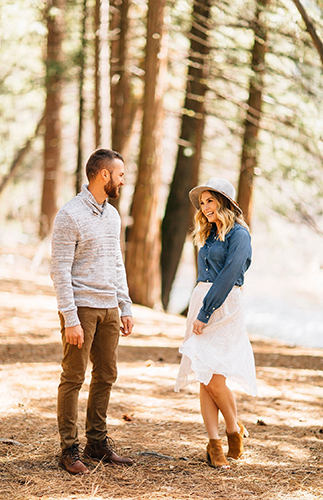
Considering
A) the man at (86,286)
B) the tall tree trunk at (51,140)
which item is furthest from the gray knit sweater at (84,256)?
the tall tree trunk at (51,140)

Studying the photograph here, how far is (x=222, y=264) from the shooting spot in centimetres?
410

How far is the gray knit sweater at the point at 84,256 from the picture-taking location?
3.67 m

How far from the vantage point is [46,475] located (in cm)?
371

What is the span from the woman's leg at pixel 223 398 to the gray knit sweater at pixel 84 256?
3.03ft

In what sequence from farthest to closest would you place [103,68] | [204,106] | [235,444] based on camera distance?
[204,106] < [103,68] < [235,444]

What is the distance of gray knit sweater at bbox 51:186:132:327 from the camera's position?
367 cm

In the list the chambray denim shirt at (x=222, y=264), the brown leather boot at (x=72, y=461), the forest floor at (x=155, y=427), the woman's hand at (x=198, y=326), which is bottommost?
the forest floor at (x=155, y=427)

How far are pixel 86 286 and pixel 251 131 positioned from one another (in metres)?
9.15

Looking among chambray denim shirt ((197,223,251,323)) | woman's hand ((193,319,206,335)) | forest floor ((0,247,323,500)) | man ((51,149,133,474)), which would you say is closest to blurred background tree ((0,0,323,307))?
forest floor ((0,247,323,500))

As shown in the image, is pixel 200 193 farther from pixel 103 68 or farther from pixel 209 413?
pixel 103 68

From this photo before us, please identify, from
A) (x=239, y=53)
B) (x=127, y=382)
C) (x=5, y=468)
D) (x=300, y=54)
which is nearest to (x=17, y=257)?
(x=239, y=53)

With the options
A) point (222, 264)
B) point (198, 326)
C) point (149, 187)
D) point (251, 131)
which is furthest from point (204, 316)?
point (251, 131)

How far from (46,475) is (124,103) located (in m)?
10.4

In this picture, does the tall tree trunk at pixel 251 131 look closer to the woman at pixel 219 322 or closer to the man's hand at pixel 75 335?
the woman at pixel 219 322
